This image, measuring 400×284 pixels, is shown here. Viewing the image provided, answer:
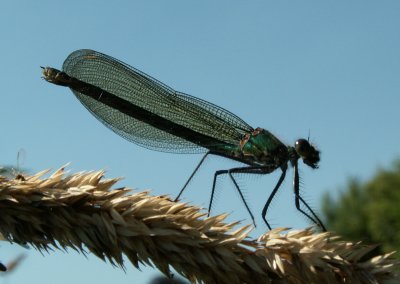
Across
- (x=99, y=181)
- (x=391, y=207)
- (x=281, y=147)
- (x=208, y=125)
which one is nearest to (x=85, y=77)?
(x=208, y=125)

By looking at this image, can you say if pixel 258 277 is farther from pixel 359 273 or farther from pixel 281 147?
pixel 281 147

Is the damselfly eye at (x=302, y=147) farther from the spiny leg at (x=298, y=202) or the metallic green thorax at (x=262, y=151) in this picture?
the spiny leg at (x=298, y=202)

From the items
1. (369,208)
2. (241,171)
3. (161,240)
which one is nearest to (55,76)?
(241,171)

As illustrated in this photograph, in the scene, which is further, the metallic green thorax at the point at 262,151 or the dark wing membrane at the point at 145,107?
the dark wing membrane at the point at 145,107

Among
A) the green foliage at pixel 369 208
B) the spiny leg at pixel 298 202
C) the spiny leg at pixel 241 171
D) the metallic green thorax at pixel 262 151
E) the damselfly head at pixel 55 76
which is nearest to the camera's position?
the spiny leg at pixel 298 202

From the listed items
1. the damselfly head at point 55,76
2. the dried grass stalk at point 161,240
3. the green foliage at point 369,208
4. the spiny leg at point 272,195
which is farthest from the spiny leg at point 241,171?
the green foliage at point 369,208

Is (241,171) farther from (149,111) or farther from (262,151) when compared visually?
(149,111)
